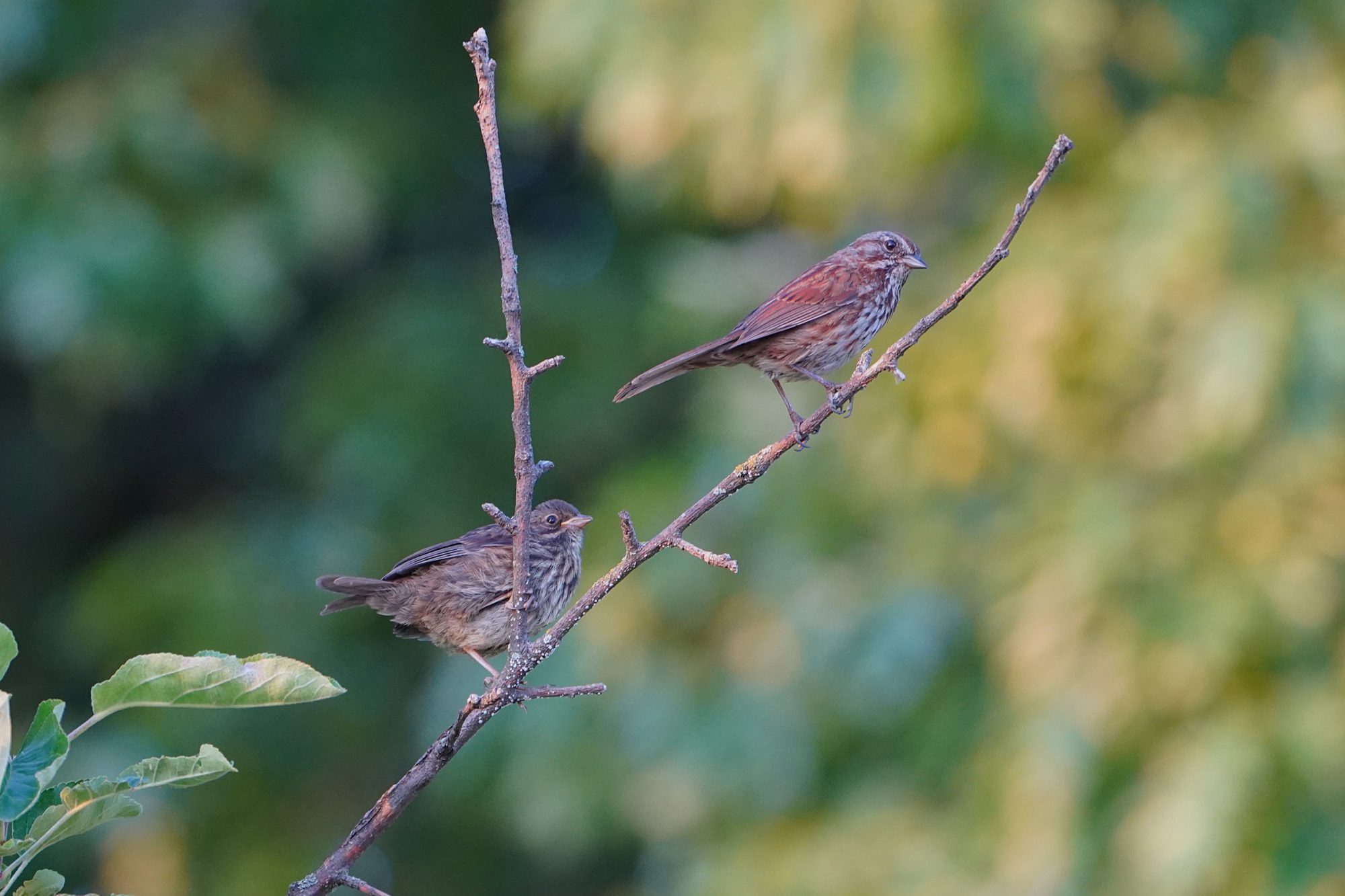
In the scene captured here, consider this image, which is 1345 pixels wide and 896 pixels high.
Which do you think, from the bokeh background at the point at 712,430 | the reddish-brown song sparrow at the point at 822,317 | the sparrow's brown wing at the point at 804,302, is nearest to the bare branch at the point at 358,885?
the reddish-brown song sparrow at the point at 822,317

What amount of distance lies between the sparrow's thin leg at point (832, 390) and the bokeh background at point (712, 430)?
2.45 metres

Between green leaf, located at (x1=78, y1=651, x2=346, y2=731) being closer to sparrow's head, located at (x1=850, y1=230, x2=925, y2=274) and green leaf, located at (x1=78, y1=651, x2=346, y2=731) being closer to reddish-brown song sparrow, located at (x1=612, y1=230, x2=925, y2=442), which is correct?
reddish-brown song sparrow, located at (x1=612, y1=230, x2=925, y2=442)

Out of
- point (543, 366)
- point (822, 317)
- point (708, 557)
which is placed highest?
point (822, 317)

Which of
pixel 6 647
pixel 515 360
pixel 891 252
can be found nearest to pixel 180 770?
pixel 6 647

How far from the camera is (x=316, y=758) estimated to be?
12.1m

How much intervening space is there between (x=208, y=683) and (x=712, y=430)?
284 inches

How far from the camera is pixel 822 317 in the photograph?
208 inches

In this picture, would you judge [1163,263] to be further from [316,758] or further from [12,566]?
[12,566]

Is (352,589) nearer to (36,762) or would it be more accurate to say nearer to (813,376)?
(813,376)

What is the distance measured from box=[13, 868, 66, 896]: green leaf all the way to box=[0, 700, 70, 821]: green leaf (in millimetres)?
105

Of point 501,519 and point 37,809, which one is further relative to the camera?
point 501,519

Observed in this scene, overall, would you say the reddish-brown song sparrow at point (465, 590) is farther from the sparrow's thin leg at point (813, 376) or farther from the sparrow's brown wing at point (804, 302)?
the sparrow's brown wing at point (804, 302)

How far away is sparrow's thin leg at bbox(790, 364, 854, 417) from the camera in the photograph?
10.6 feet

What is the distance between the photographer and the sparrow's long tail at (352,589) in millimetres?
4281
